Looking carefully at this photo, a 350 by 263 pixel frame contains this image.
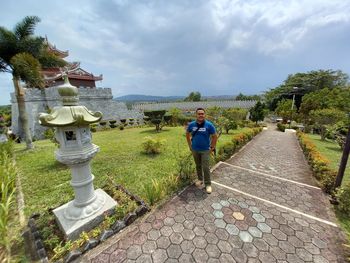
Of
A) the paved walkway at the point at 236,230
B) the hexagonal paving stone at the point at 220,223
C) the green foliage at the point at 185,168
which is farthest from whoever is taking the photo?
the green foliage at the point at 185,168

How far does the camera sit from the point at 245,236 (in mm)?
2799

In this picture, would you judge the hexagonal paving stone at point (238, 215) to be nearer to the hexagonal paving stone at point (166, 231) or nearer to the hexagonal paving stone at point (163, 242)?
the hexagonal paving stone at point (166, 231)

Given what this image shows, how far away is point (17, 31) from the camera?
25.8ft

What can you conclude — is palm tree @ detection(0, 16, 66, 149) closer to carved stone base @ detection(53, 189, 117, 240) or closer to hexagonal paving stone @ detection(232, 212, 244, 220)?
carved stone base @ detection(53, 189, 117, 240)

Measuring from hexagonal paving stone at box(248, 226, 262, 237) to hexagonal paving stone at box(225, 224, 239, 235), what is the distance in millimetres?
236

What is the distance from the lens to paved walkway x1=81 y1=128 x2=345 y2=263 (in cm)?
248

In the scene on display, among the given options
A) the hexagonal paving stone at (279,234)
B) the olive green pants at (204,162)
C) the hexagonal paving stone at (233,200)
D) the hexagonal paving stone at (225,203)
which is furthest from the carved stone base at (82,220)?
the hexagonal paving stone at (279,234)

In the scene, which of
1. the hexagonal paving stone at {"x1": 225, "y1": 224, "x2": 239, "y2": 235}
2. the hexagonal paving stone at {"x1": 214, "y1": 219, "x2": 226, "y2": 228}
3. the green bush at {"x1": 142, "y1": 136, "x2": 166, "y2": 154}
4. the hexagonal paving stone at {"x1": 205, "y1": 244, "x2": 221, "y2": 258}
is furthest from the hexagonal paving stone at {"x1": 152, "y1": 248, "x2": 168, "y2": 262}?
the green bush at {"x1": 142, "y1": 136, "x2": 166, "y2": 154}

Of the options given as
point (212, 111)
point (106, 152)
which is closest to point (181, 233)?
point (106, 152)

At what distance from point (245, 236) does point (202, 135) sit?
2.10m

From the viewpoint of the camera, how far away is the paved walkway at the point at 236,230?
8.15 ft

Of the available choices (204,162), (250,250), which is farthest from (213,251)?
(204,162)

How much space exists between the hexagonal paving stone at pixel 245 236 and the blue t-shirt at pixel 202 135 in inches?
70.3

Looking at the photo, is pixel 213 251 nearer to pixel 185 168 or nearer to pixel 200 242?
pixel 200 242
